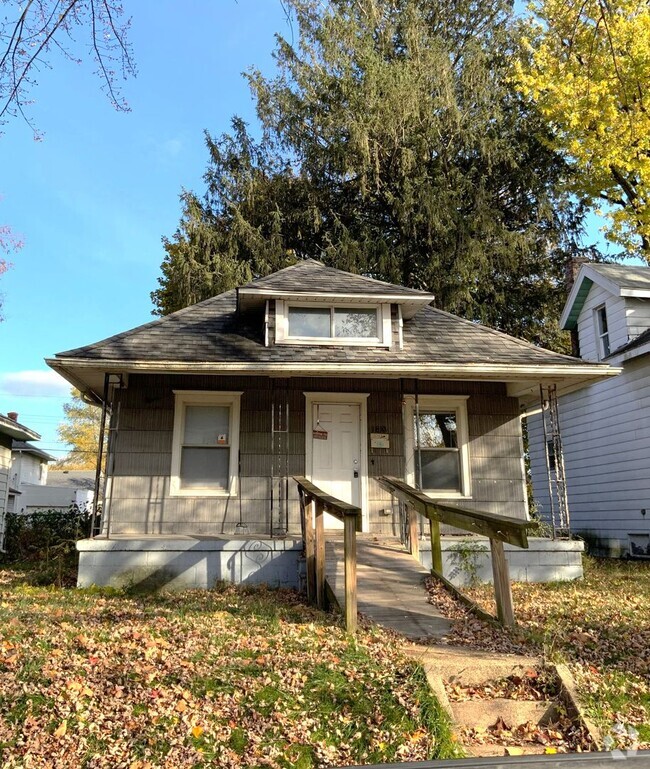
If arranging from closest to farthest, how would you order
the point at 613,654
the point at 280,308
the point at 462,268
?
1. the point at 613,654
2. the point at 280,308
3. the point at 462,268

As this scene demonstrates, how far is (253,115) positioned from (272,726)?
20.9m

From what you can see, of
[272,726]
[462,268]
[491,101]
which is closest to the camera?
[272,726]

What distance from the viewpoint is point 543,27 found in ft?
65.4

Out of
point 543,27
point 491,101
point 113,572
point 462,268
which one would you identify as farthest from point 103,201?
point 543,27

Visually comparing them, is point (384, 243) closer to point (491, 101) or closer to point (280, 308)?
point (491, 101)

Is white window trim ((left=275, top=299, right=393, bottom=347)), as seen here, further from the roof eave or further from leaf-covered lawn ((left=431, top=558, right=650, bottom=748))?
the roof eave

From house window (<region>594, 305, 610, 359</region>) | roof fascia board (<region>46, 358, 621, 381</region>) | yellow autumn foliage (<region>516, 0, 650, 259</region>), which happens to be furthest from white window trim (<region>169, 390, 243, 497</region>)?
yellow autumn foliage (<region>516, 0, 650, 259</region>)

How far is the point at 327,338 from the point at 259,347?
3.88ft

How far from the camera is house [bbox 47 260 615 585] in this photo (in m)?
9.66

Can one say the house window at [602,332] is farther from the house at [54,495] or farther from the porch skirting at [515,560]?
the house at [54,495]

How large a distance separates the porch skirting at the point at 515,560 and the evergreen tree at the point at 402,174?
10891 mm

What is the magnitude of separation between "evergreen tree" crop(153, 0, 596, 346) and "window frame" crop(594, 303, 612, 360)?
15.7ft

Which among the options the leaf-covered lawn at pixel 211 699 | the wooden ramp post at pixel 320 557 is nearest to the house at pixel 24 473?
the wooden ramp post at pixel 320 557

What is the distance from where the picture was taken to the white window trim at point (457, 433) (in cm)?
1060
